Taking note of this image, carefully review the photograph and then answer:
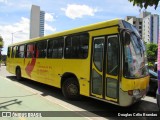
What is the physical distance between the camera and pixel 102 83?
8.07 meters

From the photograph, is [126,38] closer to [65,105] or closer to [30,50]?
[65,105]

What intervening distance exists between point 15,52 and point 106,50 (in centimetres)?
1095

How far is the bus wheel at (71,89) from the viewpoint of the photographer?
9.80 m

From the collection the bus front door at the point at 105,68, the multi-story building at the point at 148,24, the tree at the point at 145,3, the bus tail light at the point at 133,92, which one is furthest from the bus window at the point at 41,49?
the multi-story building at the point at 148,24

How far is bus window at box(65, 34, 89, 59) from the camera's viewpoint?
9172 millimetres

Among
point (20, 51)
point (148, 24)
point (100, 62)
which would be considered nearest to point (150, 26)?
point (148, 24)

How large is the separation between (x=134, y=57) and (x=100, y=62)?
1176 millimetres

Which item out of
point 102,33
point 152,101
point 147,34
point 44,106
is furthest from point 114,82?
point 147,34

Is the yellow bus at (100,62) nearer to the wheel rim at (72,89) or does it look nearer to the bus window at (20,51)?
the wheel rim at (72,89)

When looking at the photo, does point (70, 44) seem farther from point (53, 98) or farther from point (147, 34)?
point (147, 34)

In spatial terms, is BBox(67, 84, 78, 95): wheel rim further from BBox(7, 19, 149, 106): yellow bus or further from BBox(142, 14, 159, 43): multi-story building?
BBox(142, 14, 159, 43): multi-story building

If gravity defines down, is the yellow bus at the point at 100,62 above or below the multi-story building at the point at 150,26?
below

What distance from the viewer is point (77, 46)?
381 inches

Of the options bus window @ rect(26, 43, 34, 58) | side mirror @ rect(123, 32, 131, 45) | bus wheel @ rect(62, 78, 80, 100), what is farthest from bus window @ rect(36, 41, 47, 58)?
side mirror @ rect(123, 32, 131, 45)
